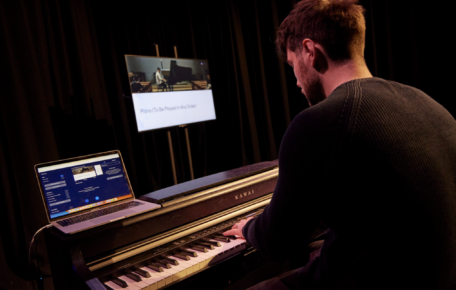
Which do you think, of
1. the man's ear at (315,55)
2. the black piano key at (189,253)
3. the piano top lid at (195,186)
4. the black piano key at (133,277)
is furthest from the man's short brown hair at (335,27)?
the black piano key at (133,277)

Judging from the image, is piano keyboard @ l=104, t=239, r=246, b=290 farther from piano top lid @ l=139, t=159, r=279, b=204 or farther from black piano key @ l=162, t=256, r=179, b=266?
piano top lid @ l=139, t=159, r=279, b=204

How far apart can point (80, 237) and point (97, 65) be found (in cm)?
172

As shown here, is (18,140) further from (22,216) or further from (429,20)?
(429,20)

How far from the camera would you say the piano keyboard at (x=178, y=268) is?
991mm

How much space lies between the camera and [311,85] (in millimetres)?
1021

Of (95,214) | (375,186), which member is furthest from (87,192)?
(375,186)

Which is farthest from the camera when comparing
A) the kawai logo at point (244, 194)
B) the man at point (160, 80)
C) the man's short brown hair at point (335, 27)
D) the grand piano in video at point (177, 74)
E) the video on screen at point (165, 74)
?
the grand piano in video at point (177, 74)

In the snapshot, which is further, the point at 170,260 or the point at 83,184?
the point at 83,184

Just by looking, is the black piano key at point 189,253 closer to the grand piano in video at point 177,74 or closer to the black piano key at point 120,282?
the black piano key at point 120,282

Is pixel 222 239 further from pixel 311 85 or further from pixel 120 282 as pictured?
pixel 311 85

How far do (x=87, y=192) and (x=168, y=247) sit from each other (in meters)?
0.41

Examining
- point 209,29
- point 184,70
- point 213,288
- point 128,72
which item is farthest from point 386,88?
point 209,29

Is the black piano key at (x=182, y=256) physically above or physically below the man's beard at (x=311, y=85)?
below

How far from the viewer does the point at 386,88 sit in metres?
0.80
